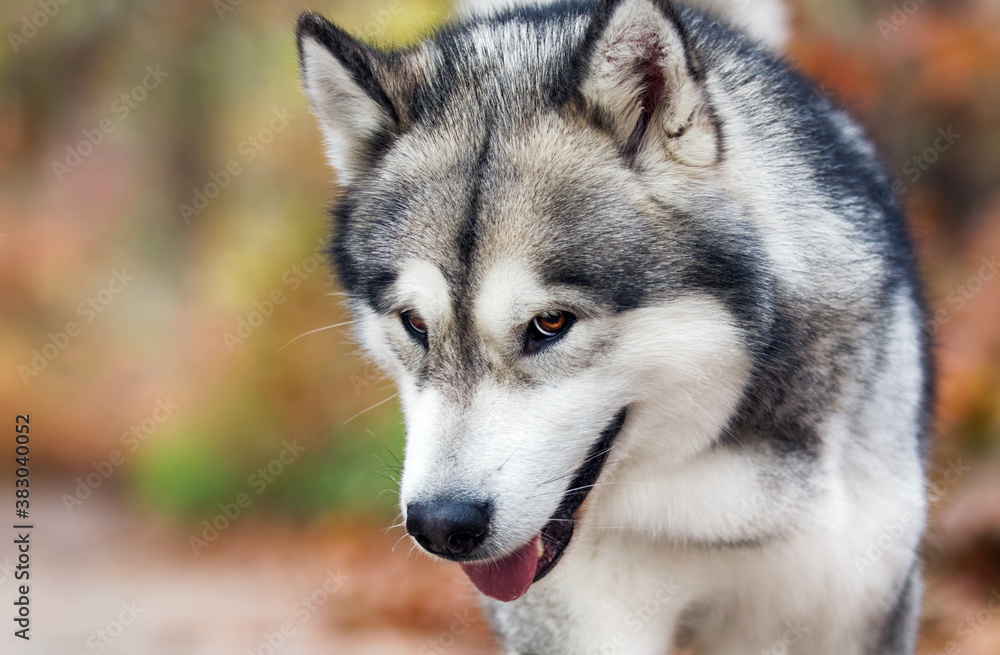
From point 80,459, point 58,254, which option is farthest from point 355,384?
point 58,254

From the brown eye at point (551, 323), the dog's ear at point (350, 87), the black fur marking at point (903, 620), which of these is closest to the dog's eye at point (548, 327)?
the brown eye at point (551, 323)

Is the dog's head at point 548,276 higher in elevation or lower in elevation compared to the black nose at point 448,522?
higher

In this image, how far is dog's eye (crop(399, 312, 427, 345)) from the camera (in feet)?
8.61

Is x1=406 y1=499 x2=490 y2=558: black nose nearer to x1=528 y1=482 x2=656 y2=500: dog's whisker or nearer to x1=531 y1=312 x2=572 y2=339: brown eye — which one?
x1=528 y1=482 x2=656 y2=500: dog's whisker

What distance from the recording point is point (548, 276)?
2.38 m

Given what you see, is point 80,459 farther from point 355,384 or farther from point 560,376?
point 560,376

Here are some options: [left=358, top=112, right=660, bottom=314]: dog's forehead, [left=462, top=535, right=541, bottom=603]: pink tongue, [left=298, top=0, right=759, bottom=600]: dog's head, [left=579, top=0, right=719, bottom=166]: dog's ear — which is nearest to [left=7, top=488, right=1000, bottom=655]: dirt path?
[left=462, top=535, right=541, bottom=603]: pink tongue

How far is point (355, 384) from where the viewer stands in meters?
7.41

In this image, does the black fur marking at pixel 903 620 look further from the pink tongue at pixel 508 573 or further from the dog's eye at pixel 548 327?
the dog's eye at pixel 548 327

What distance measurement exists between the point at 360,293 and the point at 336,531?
4669 mm

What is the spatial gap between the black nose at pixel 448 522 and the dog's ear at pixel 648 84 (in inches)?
40.6

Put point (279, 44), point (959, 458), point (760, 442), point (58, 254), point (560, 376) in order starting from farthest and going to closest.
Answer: point (58, 254) → point (279, 44) → point (959, 458) → point (760, 442) → point (560, 376)

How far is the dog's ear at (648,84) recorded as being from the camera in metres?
2.32

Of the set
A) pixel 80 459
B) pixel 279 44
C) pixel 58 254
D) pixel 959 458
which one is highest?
pixel 959 458
